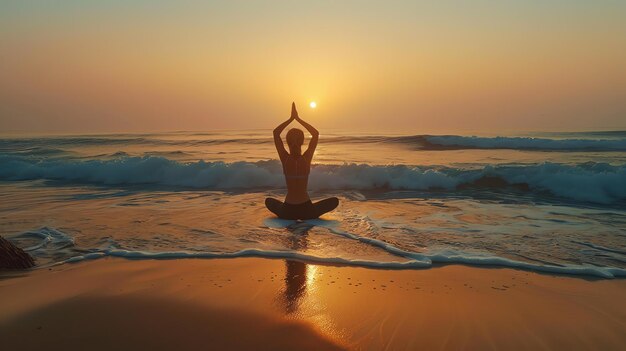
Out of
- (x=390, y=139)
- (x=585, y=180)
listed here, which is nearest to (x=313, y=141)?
(x=585, y=180)

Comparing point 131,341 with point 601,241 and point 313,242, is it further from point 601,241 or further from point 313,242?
point 601,241

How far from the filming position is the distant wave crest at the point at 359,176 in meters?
12.3

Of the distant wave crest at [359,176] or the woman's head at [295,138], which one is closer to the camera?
the woman's head at [295,138]

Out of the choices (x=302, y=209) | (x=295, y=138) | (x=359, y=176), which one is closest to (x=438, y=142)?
(x=359, y=176)

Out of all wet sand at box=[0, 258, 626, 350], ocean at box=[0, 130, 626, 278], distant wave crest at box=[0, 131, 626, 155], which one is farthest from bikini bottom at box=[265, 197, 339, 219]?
distant wave crest at box=[0, 131, 626, 155]

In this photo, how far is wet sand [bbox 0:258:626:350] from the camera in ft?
11.3

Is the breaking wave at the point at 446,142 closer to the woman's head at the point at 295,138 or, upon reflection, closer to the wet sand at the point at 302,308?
the woman's head at the point at 295,138

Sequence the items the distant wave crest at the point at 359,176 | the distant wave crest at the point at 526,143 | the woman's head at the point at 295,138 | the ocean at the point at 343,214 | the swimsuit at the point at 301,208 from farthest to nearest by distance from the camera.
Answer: the distant wave crest at the point at 526,143 → the distant wave crest at the point at 359,176 → the swimsuit at the point at 301,208 → the woman's head at the point at 295,138 → the ocean at the point at 343,214

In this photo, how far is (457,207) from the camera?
32.9ft

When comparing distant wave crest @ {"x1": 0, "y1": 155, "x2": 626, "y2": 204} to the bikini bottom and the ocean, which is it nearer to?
the ocean

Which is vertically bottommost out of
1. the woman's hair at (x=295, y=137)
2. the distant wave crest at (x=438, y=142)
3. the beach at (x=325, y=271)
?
the beach at (x=325, y=271)

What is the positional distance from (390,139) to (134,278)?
26453 mm

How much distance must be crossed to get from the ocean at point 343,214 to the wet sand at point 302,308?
571 millimetres

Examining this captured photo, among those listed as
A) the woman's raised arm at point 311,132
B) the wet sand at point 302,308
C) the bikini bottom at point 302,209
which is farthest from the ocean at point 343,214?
the woman's raised arm at point 311,132
